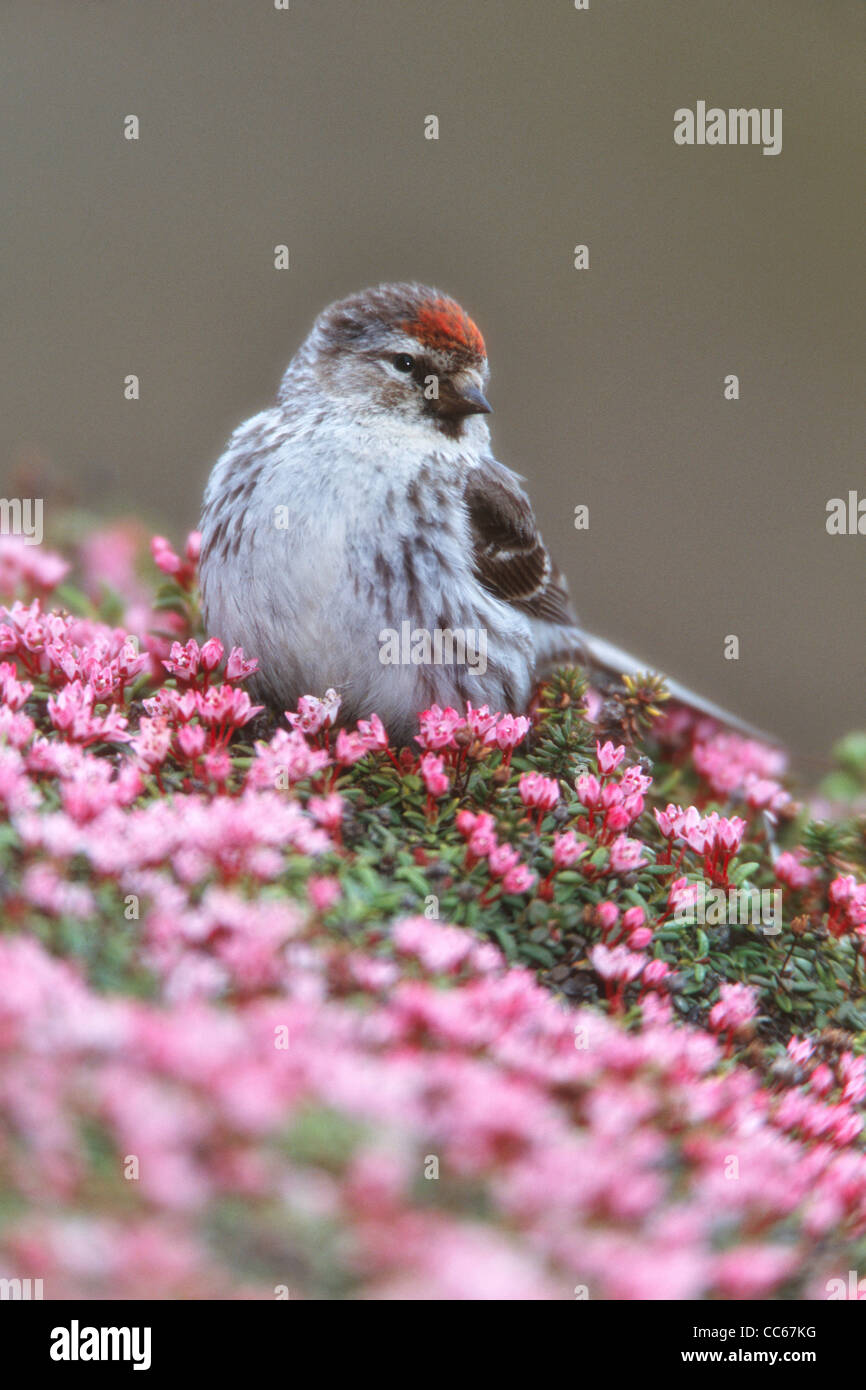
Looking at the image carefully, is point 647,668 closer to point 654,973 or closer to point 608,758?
point 608,758

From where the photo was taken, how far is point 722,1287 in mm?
1787

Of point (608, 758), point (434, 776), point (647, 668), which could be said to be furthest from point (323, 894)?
point (647, 668)

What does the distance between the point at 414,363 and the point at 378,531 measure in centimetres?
60

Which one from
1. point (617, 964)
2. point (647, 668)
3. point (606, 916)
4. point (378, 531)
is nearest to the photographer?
point (617, 964)

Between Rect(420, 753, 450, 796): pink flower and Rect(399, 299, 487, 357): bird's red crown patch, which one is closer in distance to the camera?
Rect(420, 753, 450, 796): pink flower

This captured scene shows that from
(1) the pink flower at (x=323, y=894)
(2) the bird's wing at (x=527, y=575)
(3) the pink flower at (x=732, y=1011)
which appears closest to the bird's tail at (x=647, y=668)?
(2) the bird's wing at (x=527, y=575)

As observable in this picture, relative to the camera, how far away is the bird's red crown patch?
3566 mm

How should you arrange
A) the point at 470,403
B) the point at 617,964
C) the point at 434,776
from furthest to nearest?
the point at 470,403 → the point at 434,776 → the point at 617,964

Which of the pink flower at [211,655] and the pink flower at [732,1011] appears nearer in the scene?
the pink flower at [732,1011]

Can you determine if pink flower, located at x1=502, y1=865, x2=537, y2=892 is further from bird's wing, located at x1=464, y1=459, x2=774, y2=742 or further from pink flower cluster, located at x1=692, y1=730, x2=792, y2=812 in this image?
pink flower cluster, located at x1=692, y1=730, x2=792, y2=812

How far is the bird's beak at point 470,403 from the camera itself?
3.54 m

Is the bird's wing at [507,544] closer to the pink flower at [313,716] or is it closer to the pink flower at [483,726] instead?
the pink flower at [483,726]

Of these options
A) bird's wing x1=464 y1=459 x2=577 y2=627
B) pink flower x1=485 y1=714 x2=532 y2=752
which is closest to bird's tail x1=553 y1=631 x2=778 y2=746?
bird's wing x1=464 y1=459 x2=577 y2=627

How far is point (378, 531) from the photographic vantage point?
10.8 ft
